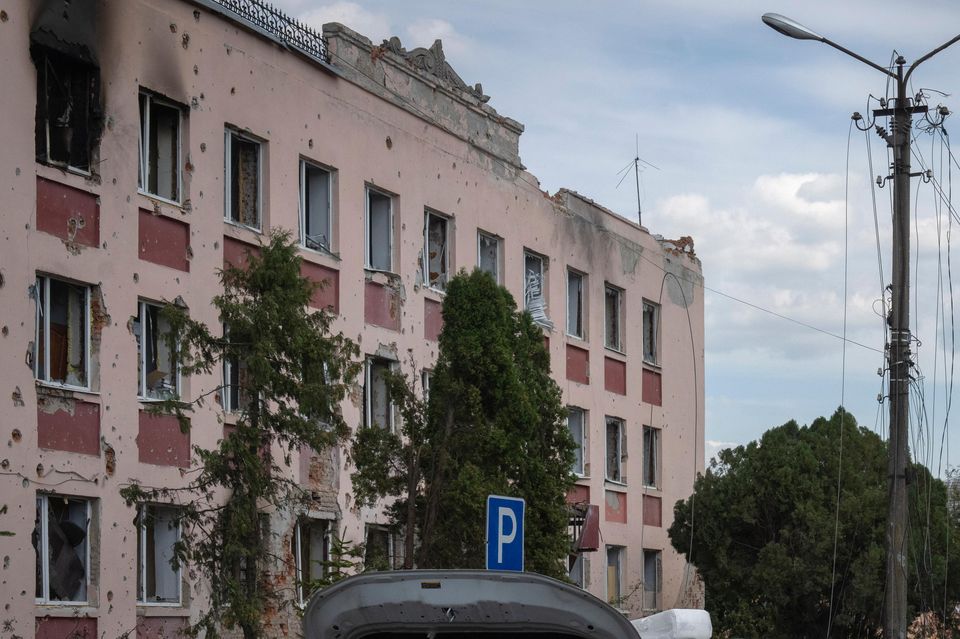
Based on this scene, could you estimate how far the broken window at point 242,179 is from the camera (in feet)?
72.6

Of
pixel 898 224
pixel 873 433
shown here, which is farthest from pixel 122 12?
pixel 873 433

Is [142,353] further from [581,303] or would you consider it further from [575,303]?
[581,303]

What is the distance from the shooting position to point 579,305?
31781 millimetres

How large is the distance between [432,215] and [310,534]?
6385 millimetres

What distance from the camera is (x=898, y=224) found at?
2036 centimetres

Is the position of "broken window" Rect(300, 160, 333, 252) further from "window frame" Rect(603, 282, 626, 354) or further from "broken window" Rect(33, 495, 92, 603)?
"window frame" Rect(603, 282, 626, 354)

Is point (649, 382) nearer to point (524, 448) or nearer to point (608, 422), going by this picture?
point (608, 422)

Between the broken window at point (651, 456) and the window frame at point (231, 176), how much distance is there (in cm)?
1391

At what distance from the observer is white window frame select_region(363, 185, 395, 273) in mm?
24922

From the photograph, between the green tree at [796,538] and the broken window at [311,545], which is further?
the green tree at [796,538]

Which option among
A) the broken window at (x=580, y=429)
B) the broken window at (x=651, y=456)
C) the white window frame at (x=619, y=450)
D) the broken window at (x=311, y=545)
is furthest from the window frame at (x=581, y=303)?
the broken window at (x=311, y=545)

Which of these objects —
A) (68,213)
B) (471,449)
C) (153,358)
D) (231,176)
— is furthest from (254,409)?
(231,176)

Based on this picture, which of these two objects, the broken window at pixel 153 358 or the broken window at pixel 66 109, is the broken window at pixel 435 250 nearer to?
the broken window at pixel 153 358

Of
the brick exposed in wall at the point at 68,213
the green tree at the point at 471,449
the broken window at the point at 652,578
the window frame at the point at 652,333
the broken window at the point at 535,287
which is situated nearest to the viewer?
the green tree at the point at 471,449
